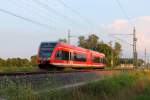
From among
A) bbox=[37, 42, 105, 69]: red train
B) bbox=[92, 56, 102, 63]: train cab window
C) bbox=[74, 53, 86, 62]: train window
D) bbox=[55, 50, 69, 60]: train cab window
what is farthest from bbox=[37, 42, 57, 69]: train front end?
bbox=[92, 56, 102, 63]: train cab window

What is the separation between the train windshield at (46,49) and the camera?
38344 mm

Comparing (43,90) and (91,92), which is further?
(91,92)

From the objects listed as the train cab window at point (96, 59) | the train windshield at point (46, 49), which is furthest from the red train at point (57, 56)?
the train cab window at point (96, 59)

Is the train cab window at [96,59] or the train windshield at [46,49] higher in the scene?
the train windshield at [46,49]

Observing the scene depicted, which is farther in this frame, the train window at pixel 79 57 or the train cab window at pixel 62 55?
the train window at pixel 79 57

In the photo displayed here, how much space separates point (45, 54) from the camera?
38.6 meters

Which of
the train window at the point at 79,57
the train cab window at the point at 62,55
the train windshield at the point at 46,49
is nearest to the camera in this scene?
the train windshield at the point at 46,49

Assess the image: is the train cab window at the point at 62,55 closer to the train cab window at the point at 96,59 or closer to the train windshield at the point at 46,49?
the train windshield at the point at 46,49

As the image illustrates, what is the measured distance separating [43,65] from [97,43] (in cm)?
8353

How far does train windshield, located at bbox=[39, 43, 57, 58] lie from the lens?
38344 millimetres

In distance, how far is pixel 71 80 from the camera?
2380cm

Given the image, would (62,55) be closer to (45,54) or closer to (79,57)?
(45,54)

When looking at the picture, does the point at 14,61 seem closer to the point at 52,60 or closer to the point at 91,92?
the point at 52,60

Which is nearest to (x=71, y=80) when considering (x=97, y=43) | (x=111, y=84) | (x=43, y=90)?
(x=111, y=84)
